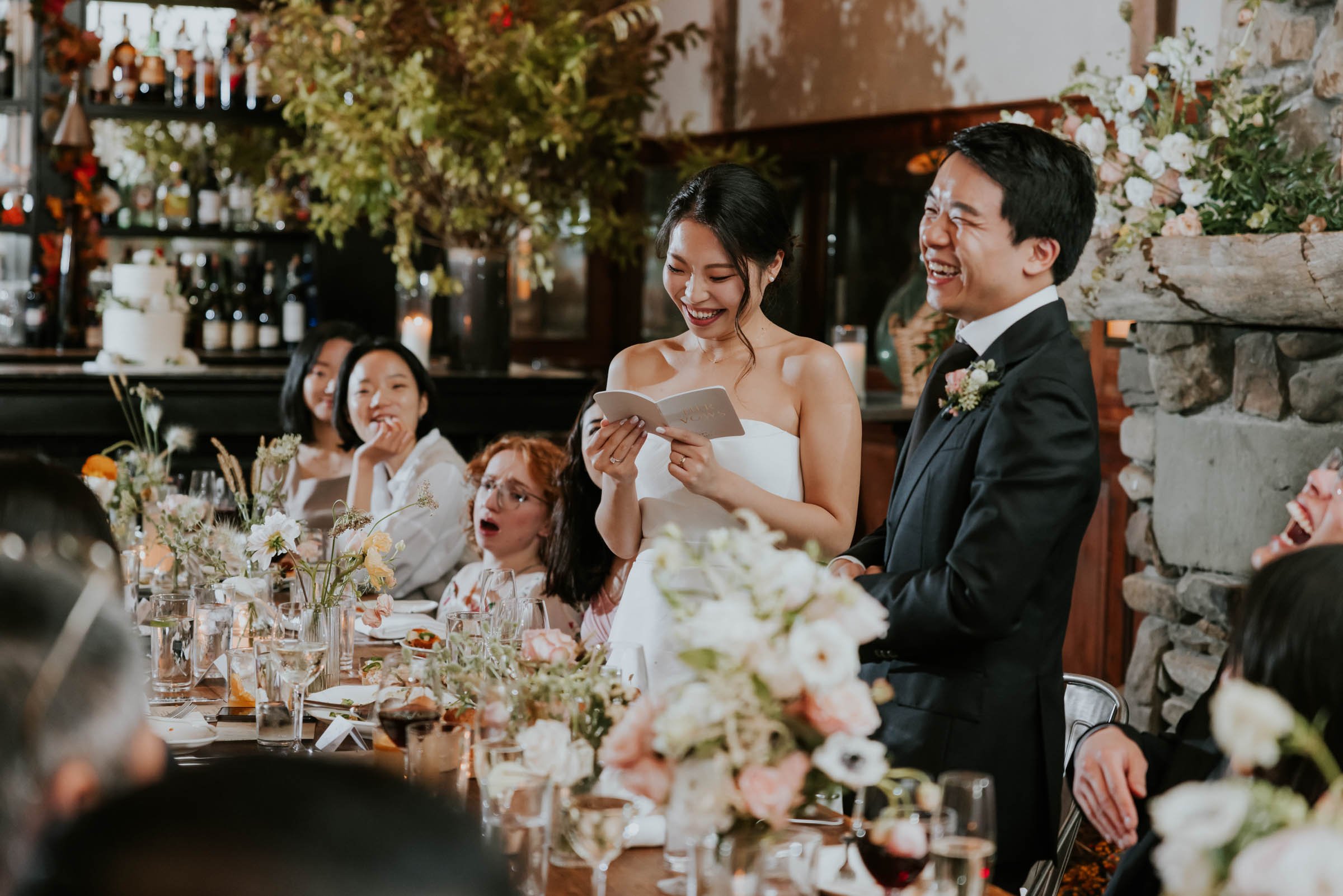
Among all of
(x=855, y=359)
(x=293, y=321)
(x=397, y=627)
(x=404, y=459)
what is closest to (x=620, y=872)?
(x=397, y=627)

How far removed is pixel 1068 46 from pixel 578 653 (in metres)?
3.49

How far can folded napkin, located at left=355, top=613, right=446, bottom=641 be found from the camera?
2729 millimetres

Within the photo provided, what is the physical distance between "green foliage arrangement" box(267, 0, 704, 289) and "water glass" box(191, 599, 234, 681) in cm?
305

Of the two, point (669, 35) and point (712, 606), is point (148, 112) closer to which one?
point (669, 35)

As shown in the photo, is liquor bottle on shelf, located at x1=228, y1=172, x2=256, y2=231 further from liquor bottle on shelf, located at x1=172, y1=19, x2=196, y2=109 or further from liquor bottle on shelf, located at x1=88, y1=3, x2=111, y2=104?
liquor bottle on shelf, located at x1=88, y1=3, x2=111, y2=104

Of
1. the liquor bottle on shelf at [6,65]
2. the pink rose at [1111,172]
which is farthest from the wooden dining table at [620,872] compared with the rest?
the liquor bottle on shelf at [6,65]

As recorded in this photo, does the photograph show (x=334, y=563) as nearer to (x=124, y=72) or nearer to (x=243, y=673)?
(x=243, y=673)

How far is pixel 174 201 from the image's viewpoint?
6.07 m

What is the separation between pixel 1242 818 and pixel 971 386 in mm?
1169

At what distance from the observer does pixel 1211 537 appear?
10.6ft

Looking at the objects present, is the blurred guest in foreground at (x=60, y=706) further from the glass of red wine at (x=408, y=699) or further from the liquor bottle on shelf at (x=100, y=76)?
the liquor bottle on shelf at (x=100, y=76)

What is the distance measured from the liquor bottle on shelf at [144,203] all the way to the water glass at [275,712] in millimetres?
4533

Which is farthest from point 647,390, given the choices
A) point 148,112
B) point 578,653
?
point 148,112

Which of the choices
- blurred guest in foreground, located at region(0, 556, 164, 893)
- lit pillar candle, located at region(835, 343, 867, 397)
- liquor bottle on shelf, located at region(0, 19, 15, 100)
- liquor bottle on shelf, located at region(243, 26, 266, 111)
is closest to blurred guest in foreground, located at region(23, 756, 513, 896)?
blurred guest in foreground, located at region(0, 556, 164, 893)
